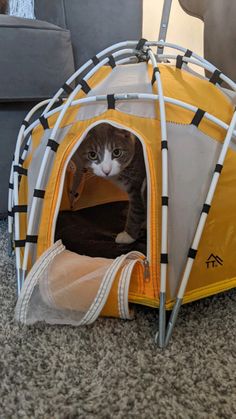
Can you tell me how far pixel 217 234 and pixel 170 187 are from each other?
15 cm

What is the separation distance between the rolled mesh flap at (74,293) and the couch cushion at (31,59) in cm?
62

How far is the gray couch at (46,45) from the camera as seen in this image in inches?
46.7

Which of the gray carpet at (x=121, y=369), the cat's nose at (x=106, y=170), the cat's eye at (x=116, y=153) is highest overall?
the cat's eye at (x=116, y=153)

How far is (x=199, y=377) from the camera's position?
681 millimetres

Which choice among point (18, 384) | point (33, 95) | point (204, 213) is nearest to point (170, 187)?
point (204, 213)

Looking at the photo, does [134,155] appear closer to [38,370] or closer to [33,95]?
[33,95]

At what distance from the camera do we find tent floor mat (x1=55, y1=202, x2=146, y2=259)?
1.10 metres

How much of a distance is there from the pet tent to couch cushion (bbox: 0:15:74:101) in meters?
0.36

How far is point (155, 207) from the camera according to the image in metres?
0.81

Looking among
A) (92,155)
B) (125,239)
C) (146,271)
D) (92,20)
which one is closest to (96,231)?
(125,239)

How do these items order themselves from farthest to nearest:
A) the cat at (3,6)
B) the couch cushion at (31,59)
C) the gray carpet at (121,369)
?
1. the cat at (3,6)
2. the couch cushion at (31,59)
3. the gray carpet at (121,369)

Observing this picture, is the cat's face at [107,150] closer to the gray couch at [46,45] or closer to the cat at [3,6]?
the gray couch at [46,45]

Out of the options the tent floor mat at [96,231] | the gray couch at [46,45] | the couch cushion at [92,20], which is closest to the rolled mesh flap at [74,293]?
the tent floor mat at [96,231]

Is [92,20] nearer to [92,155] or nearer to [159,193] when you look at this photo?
[92,155]
